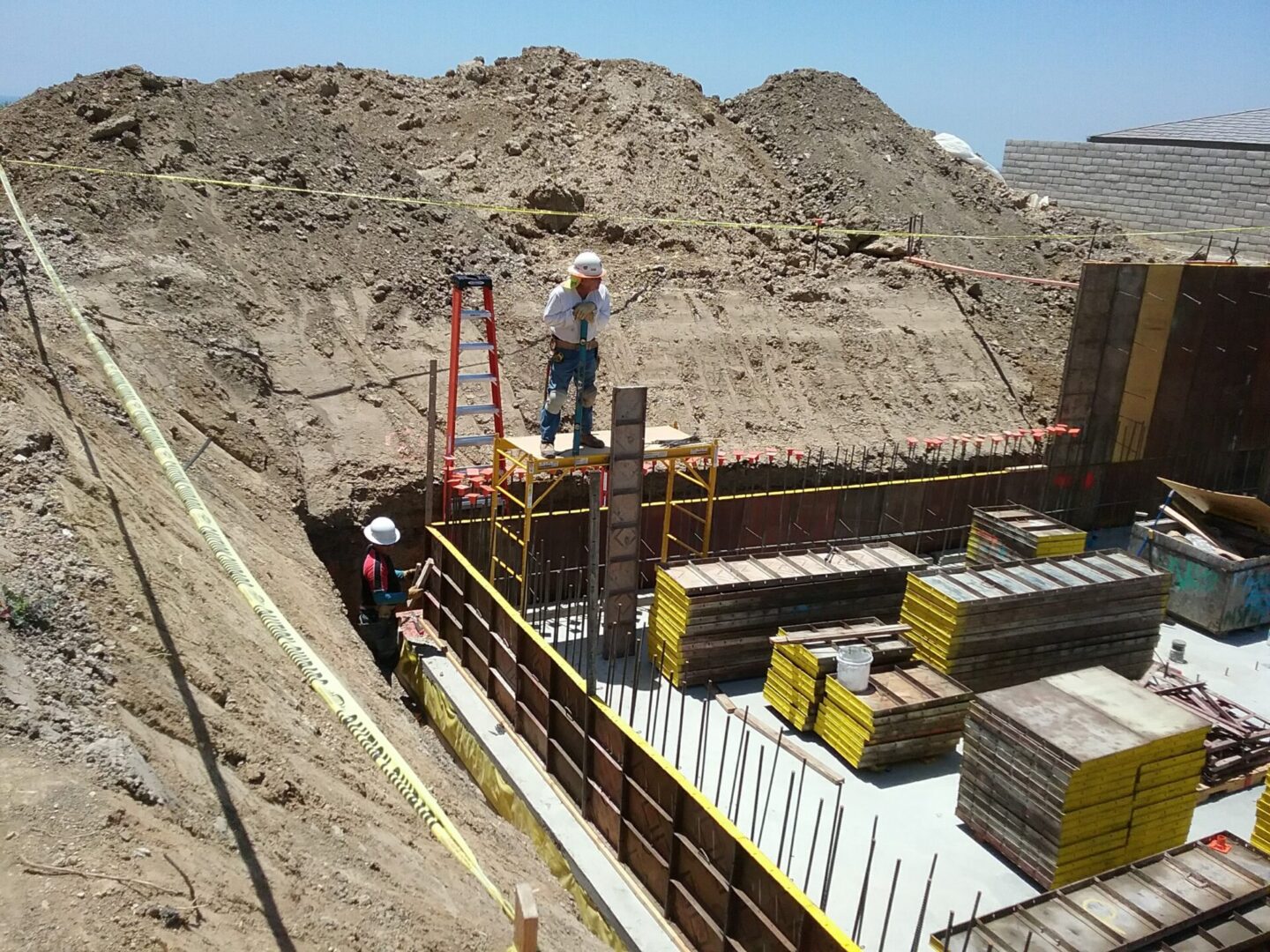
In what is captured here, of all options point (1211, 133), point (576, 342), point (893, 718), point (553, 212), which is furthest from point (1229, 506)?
point (1211, 133)

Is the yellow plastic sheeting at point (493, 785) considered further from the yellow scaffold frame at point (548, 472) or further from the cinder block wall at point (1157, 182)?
the cinder block wall at point (1157, 182)

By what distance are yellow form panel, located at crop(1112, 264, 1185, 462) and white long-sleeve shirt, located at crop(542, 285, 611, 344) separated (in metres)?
8.68

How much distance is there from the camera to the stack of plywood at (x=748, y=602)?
1031 centimetres

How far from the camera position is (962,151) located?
92.9 ft

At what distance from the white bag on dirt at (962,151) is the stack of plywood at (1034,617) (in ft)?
63.4

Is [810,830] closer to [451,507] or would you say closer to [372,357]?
[451,507]

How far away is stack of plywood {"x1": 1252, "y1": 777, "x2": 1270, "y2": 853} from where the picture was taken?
7.79 metres

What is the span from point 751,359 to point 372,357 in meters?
6.16

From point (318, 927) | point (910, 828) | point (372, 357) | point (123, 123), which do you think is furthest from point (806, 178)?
point (318, 927)

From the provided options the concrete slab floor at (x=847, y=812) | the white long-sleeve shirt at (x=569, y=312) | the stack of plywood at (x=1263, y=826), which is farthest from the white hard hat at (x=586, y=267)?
the stack of plywood at (x=1263, y=826)

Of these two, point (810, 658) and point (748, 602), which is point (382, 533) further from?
point (810, 658)

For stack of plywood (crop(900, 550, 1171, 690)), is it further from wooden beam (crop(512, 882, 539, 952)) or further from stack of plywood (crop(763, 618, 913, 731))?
wooden beam (crop(512, 882, 539, 952))

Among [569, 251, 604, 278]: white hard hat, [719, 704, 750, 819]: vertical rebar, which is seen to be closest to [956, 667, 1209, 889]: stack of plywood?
[719, 704, 750, 819]: vertical rebar

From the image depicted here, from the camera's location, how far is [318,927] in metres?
4.20
